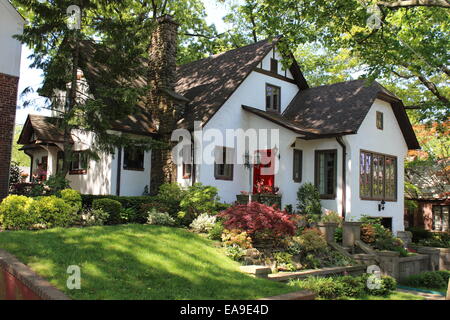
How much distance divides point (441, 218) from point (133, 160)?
69.6 feet

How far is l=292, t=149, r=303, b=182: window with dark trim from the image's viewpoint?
1877 cm

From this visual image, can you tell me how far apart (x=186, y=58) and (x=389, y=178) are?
61.2 feet

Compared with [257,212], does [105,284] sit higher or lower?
lower

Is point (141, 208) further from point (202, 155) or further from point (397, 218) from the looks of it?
point (397, 218)

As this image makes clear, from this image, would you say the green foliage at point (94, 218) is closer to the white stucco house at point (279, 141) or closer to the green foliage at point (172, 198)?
the green foliage at point (172, 198)

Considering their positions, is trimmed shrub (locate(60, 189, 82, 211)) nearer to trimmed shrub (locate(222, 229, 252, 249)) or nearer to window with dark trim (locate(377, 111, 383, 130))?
trimmed shrub (locate(222, 229, 252, 249))

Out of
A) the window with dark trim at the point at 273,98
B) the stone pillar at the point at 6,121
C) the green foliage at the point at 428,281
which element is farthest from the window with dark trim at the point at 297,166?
the stone pillar at the point at 6,121

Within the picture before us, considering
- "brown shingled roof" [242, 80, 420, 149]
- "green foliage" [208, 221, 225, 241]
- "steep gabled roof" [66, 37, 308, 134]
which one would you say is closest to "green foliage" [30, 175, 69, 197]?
"steep gabled roof" [66, 37, 308, 134]

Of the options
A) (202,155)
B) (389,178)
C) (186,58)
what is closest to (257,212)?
(202,155)

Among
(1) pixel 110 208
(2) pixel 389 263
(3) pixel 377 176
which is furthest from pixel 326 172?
(1) pixel 110 208

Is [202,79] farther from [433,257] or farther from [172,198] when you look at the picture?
[433,257]

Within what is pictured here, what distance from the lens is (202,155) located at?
55.8ft

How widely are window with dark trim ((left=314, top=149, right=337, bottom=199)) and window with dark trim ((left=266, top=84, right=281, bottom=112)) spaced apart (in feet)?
11.8

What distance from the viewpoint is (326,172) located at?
733 inches
